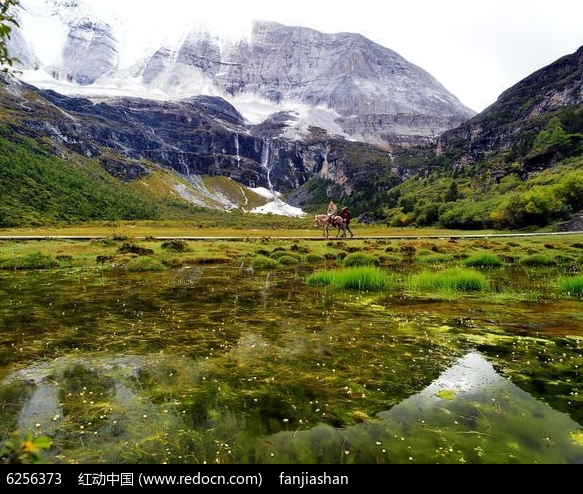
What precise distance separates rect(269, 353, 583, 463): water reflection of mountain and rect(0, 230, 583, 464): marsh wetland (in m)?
0.04

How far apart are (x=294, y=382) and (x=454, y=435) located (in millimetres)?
3807

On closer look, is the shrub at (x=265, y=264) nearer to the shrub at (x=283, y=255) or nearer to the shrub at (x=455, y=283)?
the shrub at (x=283, y=255)

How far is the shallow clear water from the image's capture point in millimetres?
7461

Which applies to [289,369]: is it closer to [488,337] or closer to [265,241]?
[488,337]

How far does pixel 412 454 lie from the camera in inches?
284

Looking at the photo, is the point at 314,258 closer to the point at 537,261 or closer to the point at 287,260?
the point at 287,260

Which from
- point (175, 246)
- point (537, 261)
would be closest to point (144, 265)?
point (175, 246)

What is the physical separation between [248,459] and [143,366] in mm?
5319

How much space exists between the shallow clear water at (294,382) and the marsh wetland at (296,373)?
1.7 inches

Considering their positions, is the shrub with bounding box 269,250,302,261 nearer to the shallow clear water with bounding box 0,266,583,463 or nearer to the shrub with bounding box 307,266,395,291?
the shrub with bounding box 307,266,395,291

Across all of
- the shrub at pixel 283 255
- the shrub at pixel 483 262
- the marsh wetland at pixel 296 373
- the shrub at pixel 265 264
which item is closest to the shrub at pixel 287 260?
the shrub at pixel 283 255

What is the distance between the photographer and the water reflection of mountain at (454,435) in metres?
7.17

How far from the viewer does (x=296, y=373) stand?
35.5 feet
